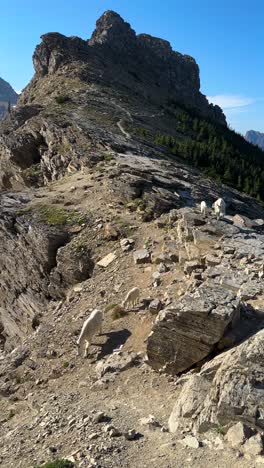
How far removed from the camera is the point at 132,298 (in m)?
17.6

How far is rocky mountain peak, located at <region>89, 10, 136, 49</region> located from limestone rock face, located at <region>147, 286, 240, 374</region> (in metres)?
114

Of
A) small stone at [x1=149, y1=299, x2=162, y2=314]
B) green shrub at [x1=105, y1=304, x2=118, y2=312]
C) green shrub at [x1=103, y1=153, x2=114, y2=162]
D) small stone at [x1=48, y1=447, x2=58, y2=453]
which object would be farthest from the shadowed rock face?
small stone at [x1=48, y1=447, x2=58, y2=453]

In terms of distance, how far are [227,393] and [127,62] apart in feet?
379

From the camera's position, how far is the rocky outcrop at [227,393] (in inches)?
406

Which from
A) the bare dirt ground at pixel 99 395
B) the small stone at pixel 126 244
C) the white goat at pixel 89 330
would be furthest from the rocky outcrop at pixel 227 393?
the small stone at pixel 126 244

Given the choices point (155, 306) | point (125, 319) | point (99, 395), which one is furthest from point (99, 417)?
point (125, 319)

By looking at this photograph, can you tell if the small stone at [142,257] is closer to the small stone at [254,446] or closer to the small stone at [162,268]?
the small stone at [162,268]

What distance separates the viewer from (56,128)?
166 feet

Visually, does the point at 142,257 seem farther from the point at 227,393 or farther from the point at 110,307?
the point at 227,393

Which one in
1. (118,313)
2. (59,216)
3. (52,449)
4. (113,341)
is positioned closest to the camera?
(52,449)

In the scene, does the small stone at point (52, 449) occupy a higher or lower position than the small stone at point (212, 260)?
lower

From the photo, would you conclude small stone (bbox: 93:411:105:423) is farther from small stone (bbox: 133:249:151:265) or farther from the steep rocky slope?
small stone (bbox: 133:249:151:265)

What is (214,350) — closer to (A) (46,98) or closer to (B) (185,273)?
(B) (185,273)

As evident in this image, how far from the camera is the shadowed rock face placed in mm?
90312
